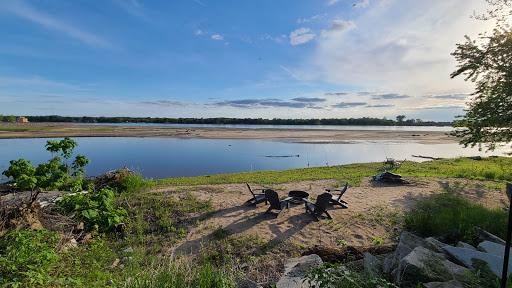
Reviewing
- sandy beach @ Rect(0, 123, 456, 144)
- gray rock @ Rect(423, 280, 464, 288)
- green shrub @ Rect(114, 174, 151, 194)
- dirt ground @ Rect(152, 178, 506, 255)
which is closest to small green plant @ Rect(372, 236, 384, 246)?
dirt ground @ Rect(152, 178, 506, 255)

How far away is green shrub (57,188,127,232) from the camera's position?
8.96 m

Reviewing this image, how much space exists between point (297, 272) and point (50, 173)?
37.2 feet

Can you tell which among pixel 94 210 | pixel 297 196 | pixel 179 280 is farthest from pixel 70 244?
pixel 297 196

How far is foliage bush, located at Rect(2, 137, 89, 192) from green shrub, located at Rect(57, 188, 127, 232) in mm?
2136

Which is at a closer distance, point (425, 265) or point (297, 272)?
point (425, 265)

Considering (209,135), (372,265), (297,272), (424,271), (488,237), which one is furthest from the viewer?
(209,135)

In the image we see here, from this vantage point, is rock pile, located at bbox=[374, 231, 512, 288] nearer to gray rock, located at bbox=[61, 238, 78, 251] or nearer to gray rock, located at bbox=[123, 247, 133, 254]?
gray rock, located at bbox=[123, 247, 133, 254]

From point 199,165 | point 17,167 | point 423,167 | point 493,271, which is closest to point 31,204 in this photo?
point 17,167

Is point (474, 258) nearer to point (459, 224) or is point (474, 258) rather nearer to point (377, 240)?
point (459, 224)

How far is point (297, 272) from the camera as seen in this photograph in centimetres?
554

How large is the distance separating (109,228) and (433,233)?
8440mm

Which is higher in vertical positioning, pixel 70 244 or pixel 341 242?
pixel 70 244

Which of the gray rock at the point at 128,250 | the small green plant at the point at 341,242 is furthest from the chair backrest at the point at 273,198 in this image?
the gray rock at the point at 128,250

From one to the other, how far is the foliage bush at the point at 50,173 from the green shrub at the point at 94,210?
84.1 inches
